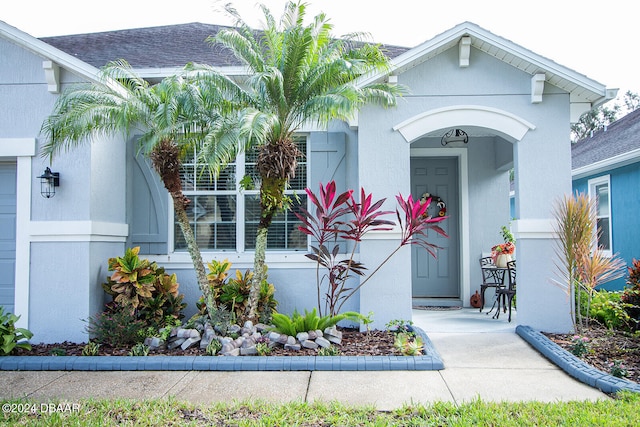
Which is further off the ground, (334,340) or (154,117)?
(154,117)

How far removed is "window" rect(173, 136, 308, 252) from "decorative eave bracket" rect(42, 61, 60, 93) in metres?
2.00

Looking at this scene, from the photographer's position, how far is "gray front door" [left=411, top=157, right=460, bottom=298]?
9.54m

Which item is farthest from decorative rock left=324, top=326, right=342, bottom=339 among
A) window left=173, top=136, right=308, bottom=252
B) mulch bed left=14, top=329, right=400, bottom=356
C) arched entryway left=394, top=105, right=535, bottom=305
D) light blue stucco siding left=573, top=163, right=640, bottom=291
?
light blue stucco siding left=573, top=163, right=640, bottom=291

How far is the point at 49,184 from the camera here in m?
6.78

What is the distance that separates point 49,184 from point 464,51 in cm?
580

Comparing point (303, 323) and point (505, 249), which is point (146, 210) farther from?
point (505, 249)

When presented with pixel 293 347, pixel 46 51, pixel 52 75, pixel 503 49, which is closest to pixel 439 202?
pixel 503 49

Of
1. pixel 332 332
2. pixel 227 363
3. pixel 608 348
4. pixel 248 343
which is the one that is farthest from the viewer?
pixel 332 332

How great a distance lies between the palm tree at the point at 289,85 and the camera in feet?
20.2

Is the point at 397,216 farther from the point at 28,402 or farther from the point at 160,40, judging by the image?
the point at 160,40

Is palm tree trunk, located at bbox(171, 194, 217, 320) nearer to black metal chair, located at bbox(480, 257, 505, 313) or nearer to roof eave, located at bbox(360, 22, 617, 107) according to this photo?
roof eave, located at bbox(360, 22, 617, 107)

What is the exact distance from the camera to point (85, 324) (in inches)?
266

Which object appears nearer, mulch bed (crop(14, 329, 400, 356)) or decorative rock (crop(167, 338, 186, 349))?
mulch bed (crop(14, 329, 400, 356))

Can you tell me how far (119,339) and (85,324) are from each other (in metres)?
0.73
